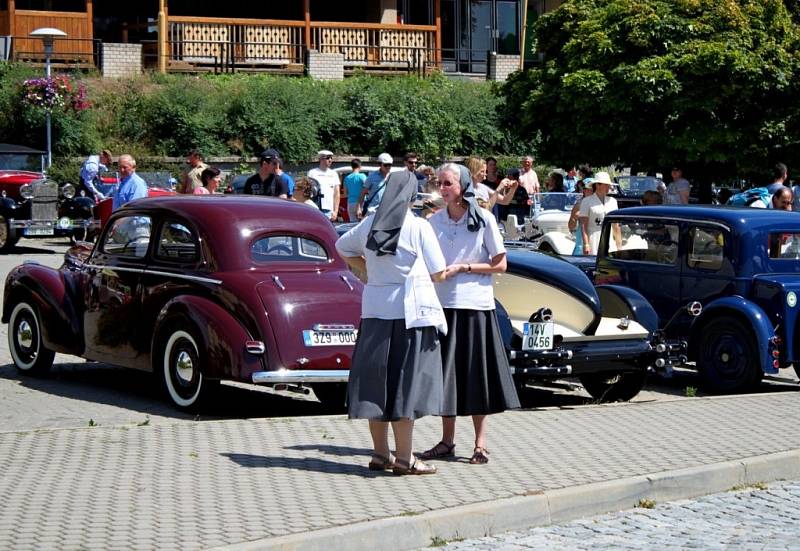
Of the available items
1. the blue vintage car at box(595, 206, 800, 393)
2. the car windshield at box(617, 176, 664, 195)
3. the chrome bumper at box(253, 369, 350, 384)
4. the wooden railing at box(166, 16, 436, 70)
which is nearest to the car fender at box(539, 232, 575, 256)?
the blue vintage car at box(595, 206, 800, 393)

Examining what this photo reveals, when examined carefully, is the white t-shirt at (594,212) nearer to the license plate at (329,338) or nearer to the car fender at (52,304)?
the license plate at (329,338)

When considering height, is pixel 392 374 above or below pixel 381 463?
above

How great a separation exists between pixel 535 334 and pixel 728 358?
2.55 metres

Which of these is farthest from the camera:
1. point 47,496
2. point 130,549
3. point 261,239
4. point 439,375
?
point 261,239

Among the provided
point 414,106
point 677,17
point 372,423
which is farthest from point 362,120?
point 372,423

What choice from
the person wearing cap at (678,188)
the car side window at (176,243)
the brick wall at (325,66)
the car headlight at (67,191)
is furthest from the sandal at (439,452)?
the brick wall at (325,66)

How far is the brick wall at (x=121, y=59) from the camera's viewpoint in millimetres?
38469

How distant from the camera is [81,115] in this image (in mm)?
33562

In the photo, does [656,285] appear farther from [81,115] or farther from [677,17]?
[81,115]

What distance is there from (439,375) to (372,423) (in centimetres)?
51

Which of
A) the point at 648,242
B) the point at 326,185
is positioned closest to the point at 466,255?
the point at 648,242

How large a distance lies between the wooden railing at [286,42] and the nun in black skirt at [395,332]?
109 ft

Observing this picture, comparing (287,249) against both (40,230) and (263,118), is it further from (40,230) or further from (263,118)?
(263,118)

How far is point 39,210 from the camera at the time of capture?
25.4 meters
